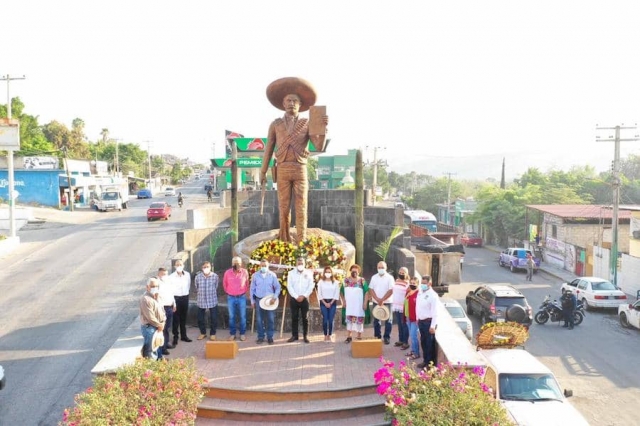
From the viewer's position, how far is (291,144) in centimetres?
1202

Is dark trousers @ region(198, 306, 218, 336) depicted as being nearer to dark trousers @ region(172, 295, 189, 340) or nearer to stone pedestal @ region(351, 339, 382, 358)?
dark trousers @ region(172, 295, 189, 340)

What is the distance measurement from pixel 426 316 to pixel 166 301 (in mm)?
4308

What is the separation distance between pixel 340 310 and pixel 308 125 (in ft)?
12.8

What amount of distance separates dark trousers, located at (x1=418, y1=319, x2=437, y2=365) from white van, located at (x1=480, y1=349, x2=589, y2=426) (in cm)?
89

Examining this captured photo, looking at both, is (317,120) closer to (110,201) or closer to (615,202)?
(615,202)

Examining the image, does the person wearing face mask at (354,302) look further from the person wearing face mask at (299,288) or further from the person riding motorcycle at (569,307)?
the person riding motorcycle at (569,307)

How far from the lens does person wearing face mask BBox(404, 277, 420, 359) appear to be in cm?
899

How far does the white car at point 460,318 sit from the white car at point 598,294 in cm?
790

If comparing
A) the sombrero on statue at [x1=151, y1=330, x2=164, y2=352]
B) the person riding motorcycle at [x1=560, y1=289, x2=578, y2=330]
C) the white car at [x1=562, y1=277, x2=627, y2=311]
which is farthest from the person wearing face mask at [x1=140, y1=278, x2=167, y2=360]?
the white car at [x1=562, y1=277, x2=627, y2=311]

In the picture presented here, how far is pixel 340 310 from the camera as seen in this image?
11.1 meters

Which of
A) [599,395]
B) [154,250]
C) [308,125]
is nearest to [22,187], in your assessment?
[154,250]

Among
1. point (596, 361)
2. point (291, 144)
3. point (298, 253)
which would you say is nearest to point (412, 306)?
point (298, 253)

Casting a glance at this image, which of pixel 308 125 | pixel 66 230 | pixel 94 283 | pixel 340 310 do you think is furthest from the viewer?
pixel 66 230

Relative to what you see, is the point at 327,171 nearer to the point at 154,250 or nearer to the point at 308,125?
the point at 154,250
